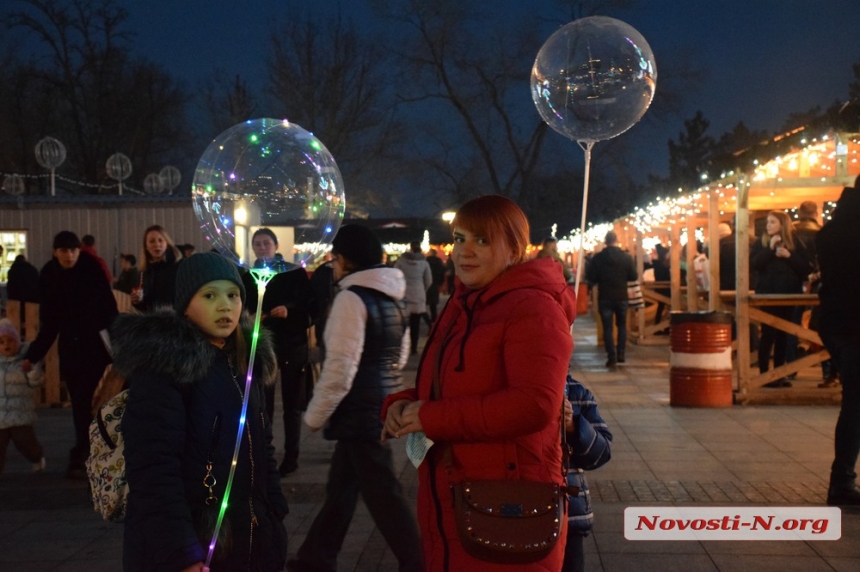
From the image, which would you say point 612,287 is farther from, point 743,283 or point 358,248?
point 358,248

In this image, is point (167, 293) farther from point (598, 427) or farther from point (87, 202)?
point (87, 202)

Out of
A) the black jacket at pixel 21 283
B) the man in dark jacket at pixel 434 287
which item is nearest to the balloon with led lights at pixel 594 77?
the black jacket at pixel 21 283

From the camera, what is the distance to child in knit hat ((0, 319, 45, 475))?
24.3 ft

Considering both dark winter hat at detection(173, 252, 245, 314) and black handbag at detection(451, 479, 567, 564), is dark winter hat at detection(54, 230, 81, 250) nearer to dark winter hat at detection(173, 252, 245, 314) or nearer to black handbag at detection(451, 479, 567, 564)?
dark winter hat at detection(173, 252, 245, 314)

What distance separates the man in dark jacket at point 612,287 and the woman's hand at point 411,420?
12.1 metres

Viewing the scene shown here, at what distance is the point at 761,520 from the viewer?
580 cm

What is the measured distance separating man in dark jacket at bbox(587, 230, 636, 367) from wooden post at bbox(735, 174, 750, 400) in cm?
385

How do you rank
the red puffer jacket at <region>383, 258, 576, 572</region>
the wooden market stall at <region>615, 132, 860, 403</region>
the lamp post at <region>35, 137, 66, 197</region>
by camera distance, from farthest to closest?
1. the lamp post at <region>35, 137, 66, 197</region>
2. the wooden market stall at <region>615, 132, 860, 403</region>
3. the red puffer jacket at <region>383, 258, 576, 572</region>

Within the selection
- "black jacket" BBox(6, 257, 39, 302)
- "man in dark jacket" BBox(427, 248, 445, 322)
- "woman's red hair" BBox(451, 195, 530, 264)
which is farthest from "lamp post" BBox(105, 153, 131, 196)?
"woman's red hair" BBox(451, 195, 530, 264)

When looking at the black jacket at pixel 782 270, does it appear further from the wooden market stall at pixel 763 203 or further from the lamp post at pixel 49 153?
the lamp post at pixel 49 153

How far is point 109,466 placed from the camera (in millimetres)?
3031

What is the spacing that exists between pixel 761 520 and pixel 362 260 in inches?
120

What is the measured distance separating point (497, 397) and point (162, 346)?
1.08 meters

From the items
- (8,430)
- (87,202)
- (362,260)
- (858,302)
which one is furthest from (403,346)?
(87,202)
